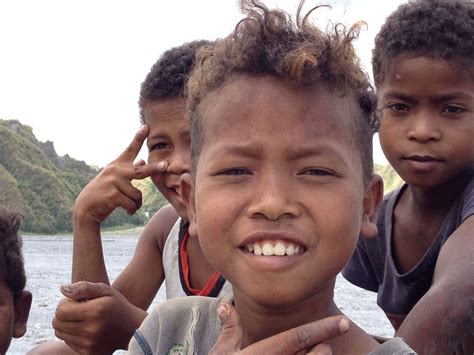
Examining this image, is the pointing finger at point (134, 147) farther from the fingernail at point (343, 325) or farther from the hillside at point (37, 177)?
the hillside at point (37, 177)

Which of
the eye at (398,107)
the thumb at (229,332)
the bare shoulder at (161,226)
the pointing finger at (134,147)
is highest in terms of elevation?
the eye at (398,107)

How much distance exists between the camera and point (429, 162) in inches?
107

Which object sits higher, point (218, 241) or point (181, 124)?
point (181, 124)

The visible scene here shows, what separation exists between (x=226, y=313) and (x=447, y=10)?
159cm

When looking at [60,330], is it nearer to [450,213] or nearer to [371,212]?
[371,212]

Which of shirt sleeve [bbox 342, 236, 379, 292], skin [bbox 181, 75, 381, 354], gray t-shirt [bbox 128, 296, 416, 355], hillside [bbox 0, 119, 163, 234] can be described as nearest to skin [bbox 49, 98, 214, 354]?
gray t-shirt [bbox 128, 296, 416, 355]

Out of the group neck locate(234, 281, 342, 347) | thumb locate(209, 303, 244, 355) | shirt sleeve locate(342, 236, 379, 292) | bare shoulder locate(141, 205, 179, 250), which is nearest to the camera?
thumb locate(209, 303, 244, 355)

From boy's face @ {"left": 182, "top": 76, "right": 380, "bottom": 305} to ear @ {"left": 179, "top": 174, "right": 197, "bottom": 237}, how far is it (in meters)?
0.17

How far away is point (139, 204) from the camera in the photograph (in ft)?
9.83

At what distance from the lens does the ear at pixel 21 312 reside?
3.08 metres

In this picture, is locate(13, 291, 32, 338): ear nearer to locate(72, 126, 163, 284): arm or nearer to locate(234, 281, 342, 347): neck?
locate(72, 126, 163, 284): arm

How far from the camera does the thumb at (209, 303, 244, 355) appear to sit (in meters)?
1.81

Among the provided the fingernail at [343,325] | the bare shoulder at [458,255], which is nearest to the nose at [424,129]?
the bare shoulder at [458,255]

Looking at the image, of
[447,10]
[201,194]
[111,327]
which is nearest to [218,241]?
[201,194]
